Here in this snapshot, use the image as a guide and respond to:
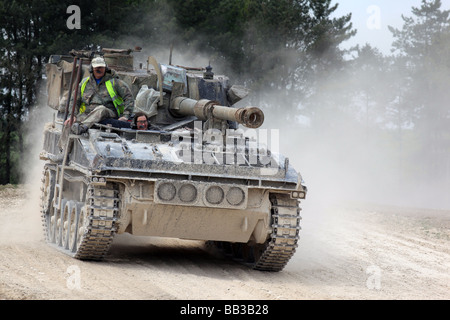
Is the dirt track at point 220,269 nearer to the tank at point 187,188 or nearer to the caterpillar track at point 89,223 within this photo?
the caterpillar track at point 89,223

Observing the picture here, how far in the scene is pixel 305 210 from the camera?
25.6 metres

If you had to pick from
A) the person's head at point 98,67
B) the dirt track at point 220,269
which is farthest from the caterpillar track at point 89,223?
the person's head at point 98,67

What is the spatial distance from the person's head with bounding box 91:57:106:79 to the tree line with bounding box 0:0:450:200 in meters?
7.94

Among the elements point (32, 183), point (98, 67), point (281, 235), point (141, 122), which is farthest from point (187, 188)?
point (32, 183)

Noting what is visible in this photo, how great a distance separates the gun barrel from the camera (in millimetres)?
11867

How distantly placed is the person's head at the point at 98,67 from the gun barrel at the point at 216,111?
1.31 metres

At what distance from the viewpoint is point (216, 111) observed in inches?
510

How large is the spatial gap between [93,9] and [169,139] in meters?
22.7

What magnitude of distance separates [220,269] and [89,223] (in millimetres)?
2312

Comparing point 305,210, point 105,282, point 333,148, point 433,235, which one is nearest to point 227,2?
point 333,148
